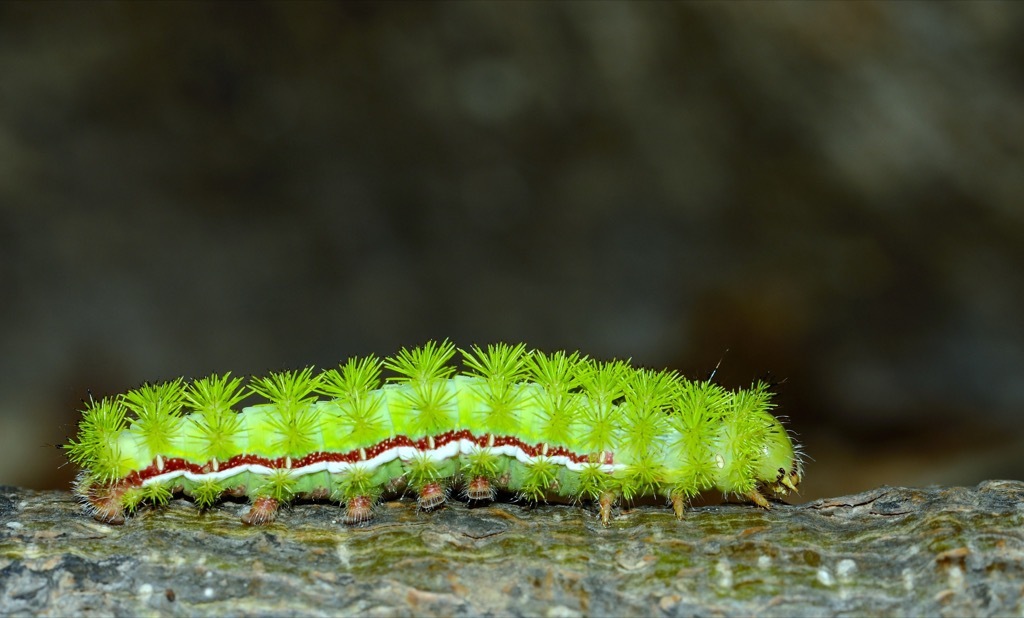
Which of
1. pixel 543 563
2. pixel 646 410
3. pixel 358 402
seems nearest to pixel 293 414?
pixel 358 402

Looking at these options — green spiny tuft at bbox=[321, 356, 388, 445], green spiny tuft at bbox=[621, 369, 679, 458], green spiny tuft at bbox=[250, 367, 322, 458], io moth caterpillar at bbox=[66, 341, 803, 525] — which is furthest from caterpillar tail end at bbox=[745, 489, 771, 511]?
green spiny tuft at bbox=[250, 367, 322, 458]

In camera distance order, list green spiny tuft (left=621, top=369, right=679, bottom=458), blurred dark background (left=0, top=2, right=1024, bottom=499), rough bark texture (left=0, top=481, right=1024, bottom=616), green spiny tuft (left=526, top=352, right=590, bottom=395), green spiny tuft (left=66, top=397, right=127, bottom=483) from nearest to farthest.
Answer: rough bark texture (left=0, top=481, right=1024, bottom=616) → green spiny tuft (left=66, top=397, right=127, bottom=483) → green spiny tuft (left=621, top=369, right=679, bottom=458) → green spiny tuft (left=526, top=352, right=590, bottom=395) → blurred dark background (left=0, top=2, right=1024, bottom=499)

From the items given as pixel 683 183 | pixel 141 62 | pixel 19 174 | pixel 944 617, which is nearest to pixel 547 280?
pixel 683 183

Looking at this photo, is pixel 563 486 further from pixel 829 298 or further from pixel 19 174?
pixel 19 174

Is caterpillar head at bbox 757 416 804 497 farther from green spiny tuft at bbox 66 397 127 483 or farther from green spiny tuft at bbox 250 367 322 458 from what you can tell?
green spiny tuft at bbox 66 397 127 483

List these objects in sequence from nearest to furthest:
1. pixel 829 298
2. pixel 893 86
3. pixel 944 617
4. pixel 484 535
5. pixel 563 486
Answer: pixel 944 617 → pixel 484 535 → pixel 563 486 → pixel 893 86 → pixel 829 298

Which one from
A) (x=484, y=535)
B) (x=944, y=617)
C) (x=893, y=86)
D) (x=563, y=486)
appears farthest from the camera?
(x=893, y=86)
